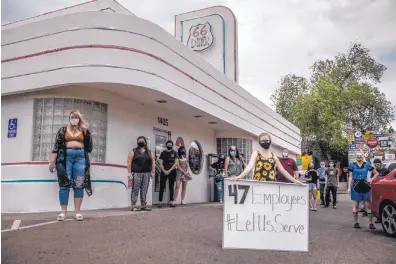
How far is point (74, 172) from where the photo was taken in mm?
7273

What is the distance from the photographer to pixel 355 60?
135 feet

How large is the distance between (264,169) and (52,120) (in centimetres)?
637

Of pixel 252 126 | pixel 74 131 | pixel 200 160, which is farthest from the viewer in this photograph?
pixel 252 126

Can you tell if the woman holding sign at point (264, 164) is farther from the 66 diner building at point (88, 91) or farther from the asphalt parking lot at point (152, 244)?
the 66 diner building at point (88, 91)

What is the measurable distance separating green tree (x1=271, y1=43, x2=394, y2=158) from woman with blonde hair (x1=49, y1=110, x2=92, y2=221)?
3049 centimetres

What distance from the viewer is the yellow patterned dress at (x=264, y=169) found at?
6.13 meters

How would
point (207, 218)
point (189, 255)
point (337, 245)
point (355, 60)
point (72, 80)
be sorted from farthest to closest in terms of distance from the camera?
point (355, 60) < point (72, 80) < point (207, 218) < point (337, 245) < point (189, 255)

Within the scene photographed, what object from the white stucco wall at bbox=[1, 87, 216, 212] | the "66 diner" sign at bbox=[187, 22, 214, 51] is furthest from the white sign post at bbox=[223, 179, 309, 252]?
the "66 diner" sign at bbox=[187, 22, 214, 51]

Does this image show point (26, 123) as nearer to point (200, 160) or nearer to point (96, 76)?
point (96, 76)

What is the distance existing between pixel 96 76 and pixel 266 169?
18.2ft

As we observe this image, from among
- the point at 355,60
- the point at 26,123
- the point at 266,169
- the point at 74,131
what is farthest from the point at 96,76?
the point at 355,60

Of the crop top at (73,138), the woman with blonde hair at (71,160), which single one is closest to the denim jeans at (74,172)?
the woman with blonde hair at (71,160)

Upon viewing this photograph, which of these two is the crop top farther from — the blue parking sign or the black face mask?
the blue parking sign

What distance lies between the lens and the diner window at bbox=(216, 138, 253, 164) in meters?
18.5
